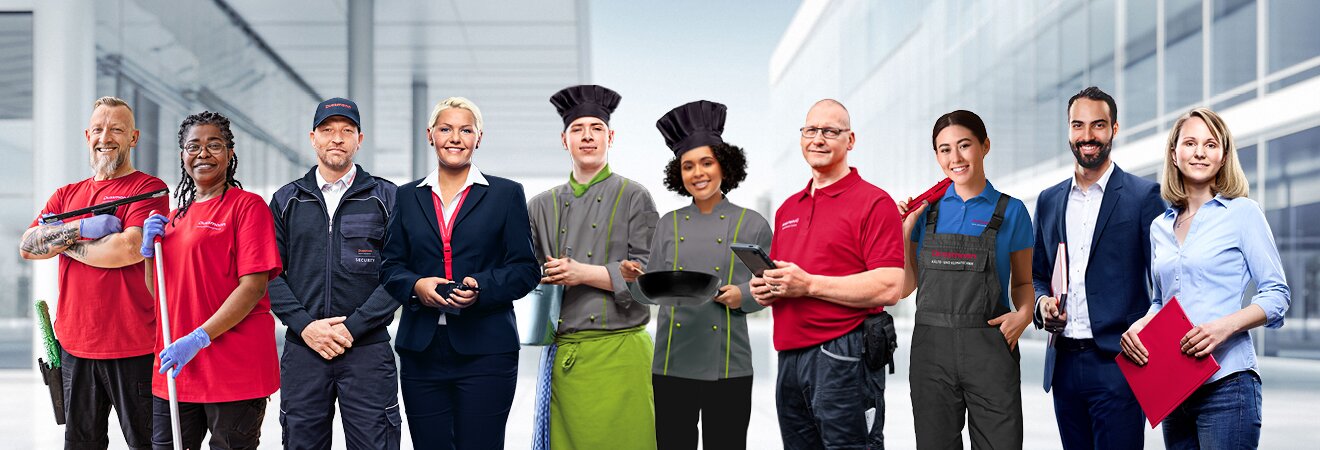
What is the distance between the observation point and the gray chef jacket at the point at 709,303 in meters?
3.18

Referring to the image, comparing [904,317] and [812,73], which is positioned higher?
[812,73]

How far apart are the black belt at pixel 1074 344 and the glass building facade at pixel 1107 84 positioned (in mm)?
9971

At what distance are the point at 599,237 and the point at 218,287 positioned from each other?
1255mm

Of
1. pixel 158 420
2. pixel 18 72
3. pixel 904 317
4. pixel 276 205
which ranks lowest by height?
pixel 904 317

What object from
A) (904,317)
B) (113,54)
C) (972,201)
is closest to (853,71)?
(904,317)

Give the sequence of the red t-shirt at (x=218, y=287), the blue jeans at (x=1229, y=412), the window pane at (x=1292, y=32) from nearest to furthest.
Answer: the blue jeans at (x=1229, y=412), the red t-shirt at (x=218, y=287), the window pane at (x=1292, y=32)

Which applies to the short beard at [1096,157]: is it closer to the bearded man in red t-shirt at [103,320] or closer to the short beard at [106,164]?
the bearded man in red t-shirt at [103,320]

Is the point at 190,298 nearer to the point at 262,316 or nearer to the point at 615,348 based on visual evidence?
the point at 262,316

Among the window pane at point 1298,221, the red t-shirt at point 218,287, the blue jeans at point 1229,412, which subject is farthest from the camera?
the window pane at point 1298,221

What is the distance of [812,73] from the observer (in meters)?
30.9

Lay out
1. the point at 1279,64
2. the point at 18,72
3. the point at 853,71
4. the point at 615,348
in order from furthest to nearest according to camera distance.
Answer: the point at 853,71
the point at 1279,64
the point at 18,72
the point at 615,348

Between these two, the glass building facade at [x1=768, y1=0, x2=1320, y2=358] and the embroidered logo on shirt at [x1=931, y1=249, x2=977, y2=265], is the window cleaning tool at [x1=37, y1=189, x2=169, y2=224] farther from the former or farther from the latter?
the glass building facade at [x1=768, y1=0, x2=1320, y2=358]

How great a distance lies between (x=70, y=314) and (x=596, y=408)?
194cm

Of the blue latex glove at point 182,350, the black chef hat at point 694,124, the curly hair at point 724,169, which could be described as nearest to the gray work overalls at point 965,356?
the curly hair at point 724,169
